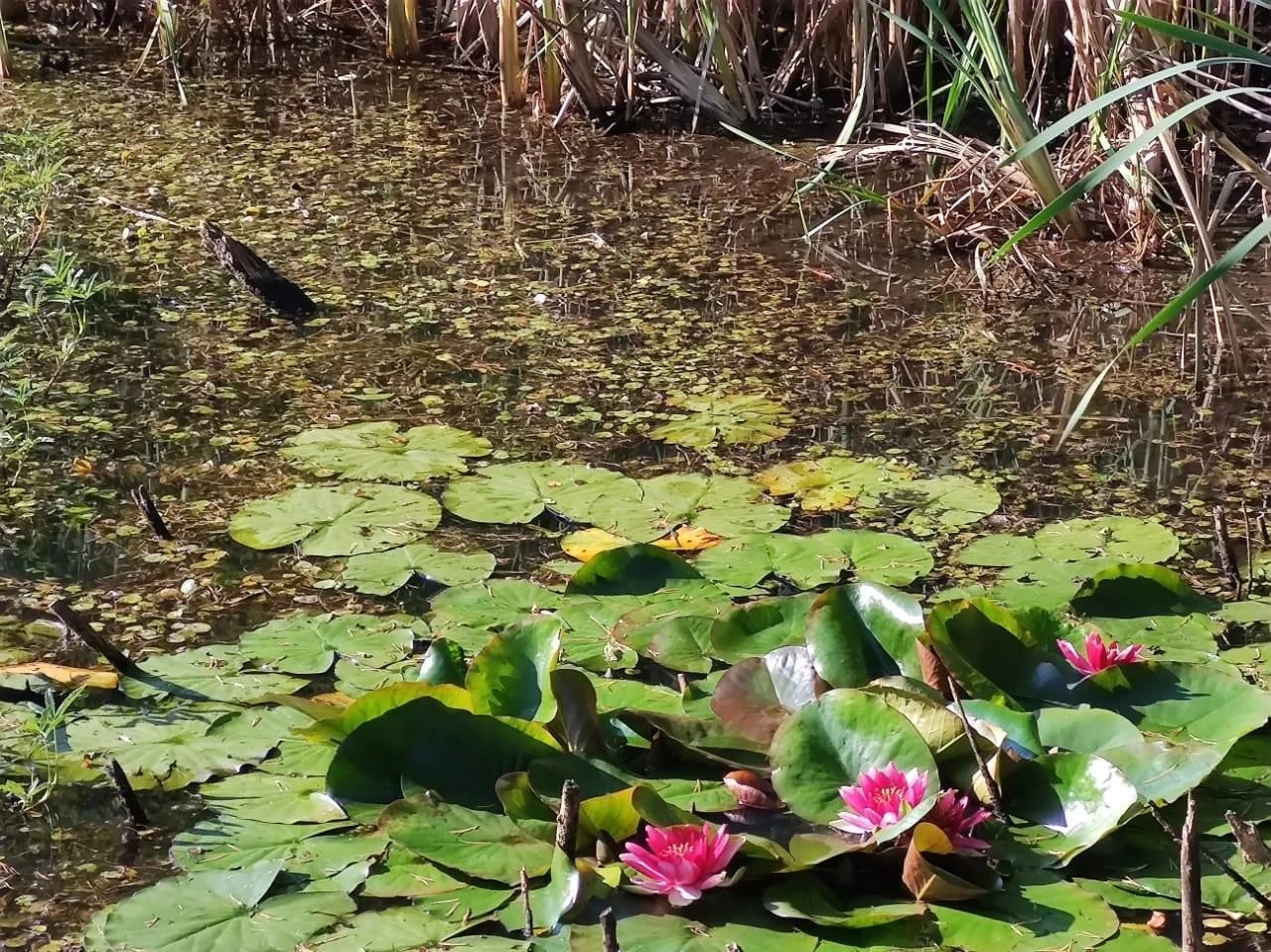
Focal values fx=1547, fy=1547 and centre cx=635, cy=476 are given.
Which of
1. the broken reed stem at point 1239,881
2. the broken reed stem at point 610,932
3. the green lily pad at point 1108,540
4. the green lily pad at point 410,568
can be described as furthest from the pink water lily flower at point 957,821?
the green lily pad at point 410,568

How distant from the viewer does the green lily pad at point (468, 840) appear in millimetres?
1510

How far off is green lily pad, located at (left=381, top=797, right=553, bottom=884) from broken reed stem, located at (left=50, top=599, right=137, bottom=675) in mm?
507

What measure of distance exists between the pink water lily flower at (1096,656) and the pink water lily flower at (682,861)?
51 centimetres

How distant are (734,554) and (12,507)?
3.65ft

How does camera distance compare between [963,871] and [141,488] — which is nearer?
[963,871]

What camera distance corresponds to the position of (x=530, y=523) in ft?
7.70

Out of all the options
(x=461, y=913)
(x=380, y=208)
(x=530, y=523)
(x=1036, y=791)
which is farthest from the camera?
(x=380, y=208)

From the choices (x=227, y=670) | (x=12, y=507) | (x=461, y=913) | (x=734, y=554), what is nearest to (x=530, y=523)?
(x=734, y=554)

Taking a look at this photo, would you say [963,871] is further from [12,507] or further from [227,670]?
[12,507]

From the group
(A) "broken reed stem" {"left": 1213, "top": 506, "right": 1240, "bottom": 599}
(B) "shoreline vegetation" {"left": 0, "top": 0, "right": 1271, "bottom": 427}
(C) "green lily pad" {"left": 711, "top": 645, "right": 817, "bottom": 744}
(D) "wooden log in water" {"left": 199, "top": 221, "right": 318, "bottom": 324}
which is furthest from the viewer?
(D) "wooden log in water" {"left": 199, "top": 221, "right": 318, "bottom": 324}

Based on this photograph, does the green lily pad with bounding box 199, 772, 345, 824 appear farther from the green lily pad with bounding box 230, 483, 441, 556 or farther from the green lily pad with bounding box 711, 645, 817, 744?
the green lily pad with bounding box 230, 483, 441, 556

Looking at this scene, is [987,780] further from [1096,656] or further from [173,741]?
[173,741]

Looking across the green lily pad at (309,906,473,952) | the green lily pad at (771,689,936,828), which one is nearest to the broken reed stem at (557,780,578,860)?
the green lily pad at (309,906,473,952)

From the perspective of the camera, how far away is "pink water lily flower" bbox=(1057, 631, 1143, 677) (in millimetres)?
1752
